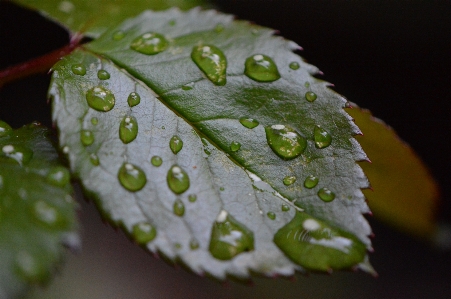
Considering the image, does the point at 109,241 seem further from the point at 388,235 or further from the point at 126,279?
the point at 388,235

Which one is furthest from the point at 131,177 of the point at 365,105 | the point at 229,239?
the point at 365,105

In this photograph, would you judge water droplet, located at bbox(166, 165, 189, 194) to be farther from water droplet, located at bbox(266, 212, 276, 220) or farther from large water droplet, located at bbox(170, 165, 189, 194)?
water droplet, located at bbox(266, 212, 276, 220)

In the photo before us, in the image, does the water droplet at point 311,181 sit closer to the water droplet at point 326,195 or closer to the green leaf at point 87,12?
the water droplet at point 326,195

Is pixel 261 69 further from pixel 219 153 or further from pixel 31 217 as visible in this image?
pixel 31 217

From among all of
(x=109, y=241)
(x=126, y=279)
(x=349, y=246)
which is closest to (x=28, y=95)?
(x=109, y=241)

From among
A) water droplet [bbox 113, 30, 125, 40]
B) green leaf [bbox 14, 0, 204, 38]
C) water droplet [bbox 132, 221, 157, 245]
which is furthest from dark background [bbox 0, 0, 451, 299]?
water droplet [bbox 132, 221, 157, 245]
